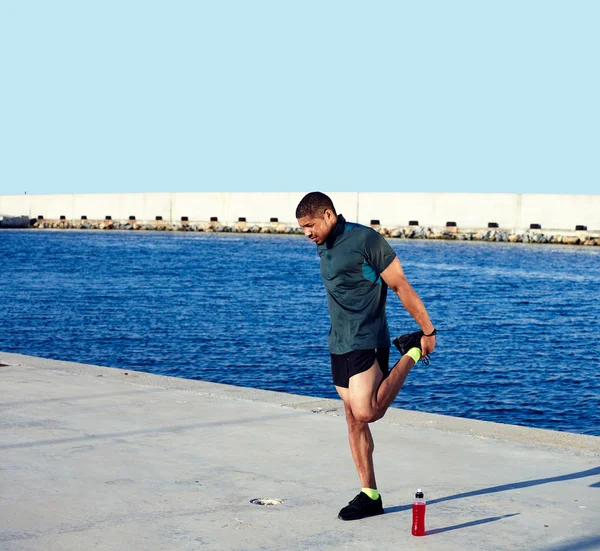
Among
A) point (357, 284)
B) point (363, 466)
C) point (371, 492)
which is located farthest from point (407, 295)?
point (371, 492)

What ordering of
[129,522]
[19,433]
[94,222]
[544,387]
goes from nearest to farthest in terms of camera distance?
[129,522]
[19,433]
[544,387]
[94,222]

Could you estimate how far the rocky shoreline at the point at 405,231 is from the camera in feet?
237

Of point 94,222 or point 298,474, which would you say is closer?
point 298,474

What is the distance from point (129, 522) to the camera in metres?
5.60

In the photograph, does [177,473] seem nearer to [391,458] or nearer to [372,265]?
[391,458]

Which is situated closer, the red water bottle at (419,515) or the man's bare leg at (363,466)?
the red water bottle at (419,515)

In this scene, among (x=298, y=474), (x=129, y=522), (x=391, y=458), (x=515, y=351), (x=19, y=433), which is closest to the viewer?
(x=129, y=522)

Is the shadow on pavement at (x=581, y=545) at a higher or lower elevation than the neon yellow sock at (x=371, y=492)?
lower

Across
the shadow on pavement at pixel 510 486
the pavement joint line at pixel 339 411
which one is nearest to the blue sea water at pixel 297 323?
the pavement joint line at pixel 339 411

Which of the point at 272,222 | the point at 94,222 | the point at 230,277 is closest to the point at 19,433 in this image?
the point at 230,277

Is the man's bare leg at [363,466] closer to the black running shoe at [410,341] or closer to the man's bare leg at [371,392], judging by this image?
the man's bare leg at [371,392]

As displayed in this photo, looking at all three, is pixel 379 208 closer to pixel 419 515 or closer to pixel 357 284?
pixel 357 284

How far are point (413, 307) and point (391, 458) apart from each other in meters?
1.84

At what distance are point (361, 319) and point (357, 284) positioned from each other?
204 millimetres
